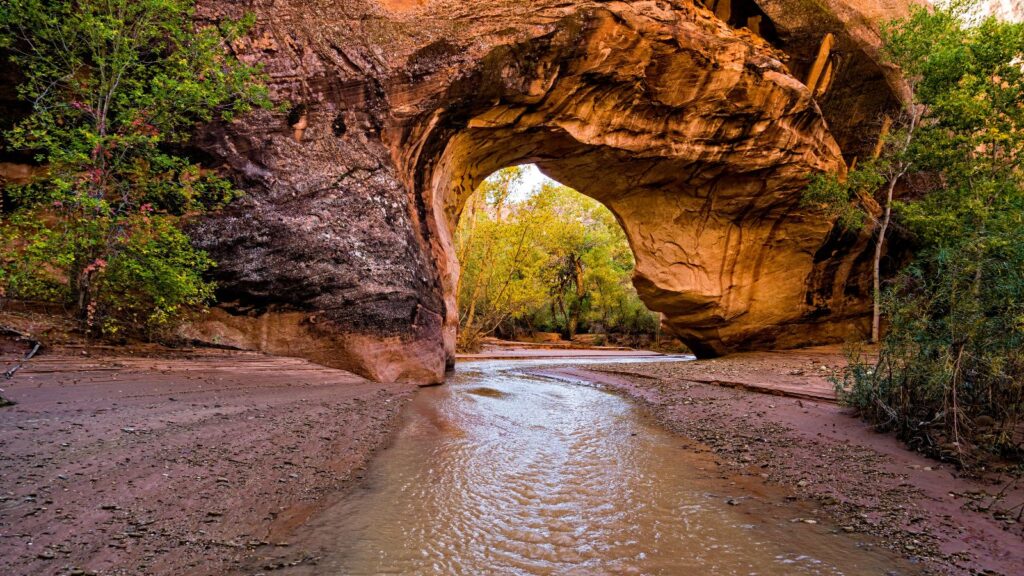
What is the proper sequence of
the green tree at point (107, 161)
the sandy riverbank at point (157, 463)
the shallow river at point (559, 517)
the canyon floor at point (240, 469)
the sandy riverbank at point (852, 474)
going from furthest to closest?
the green tree at point (107, 161) → the sandy riverbank at point (852, 474) → the shallow river at point (559, 517) → the canyon floor at point (240, 469) → the sandy riverbank at point (157, 463)

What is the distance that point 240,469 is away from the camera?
332 centimetres

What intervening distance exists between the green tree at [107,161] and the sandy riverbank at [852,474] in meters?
6.84

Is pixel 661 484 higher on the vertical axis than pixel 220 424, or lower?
lower

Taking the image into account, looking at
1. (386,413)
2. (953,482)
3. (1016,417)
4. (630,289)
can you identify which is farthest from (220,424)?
(630,289)

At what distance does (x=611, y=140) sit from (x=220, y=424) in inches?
450

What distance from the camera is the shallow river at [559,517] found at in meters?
2.51

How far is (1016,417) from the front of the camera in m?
3.78

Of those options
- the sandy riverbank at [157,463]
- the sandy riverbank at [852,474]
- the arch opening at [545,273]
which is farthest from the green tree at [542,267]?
the sandy riverbank at [157,463]

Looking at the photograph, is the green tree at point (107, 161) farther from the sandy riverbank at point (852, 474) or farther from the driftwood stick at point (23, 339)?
the sandy riverbank at point (852, 474)

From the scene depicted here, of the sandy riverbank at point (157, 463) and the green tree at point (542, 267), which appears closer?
the sandy riverbank at point (157, 463)

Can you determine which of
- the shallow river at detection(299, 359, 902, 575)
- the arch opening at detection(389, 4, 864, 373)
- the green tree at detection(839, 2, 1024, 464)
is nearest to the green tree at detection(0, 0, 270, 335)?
the shallow river at detection(299, 359, 902, 575)

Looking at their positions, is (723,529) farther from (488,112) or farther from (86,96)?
(488,112)

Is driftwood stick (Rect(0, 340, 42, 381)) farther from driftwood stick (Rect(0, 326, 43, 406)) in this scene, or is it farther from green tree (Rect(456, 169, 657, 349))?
green tree (Rect(456, 169, 657, 349))

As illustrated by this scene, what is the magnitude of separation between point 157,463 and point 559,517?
2874 mm
